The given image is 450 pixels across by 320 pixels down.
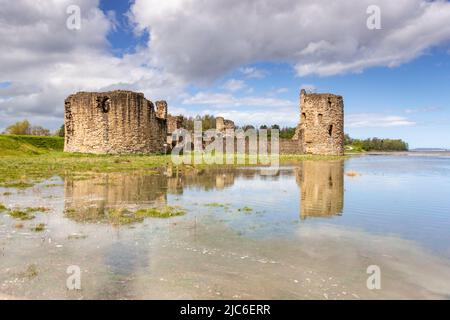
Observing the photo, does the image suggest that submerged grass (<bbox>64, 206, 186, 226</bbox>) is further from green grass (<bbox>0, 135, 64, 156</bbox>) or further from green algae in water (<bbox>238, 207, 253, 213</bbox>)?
green grass (<bbox>0, 135, 64, 156</bbox>)

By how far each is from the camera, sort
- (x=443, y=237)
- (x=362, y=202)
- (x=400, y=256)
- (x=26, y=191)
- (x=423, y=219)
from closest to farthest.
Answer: (x=400, y=256), (x=443, y=237), (x=423, y=219), (x=362, y=202), (x=26, y=191)

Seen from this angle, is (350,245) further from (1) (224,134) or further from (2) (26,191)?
(1) (224,134)

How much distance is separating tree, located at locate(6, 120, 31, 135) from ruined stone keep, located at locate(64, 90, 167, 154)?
2036 inches

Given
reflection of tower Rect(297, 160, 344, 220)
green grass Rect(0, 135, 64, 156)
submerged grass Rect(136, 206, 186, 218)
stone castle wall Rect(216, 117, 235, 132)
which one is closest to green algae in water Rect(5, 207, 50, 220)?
submerged grass Rect(136, 206, 186, 218)

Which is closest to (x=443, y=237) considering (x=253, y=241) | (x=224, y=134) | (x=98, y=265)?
(x=253, y=241)

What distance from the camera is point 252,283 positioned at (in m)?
4.79

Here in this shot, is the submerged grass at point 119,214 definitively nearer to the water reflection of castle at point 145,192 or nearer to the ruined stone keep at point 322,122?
the water reflection of castle at point 145,192

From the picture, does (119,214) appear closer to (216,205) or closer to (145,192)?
(216,205)

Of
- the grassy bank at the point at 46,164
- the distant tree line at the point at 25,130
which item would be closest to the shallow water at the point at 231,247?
the grassy bank at the point at 46,164

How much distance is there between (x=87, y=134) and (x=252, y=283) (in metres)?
31.1

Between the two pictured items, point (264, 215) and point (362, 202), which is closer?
point (264, 215)

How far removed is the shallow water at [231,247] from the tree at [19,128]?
2995 inches

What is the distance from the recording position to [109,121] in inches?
1275

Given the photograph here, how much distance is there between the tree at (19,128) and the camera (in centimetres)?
7738
